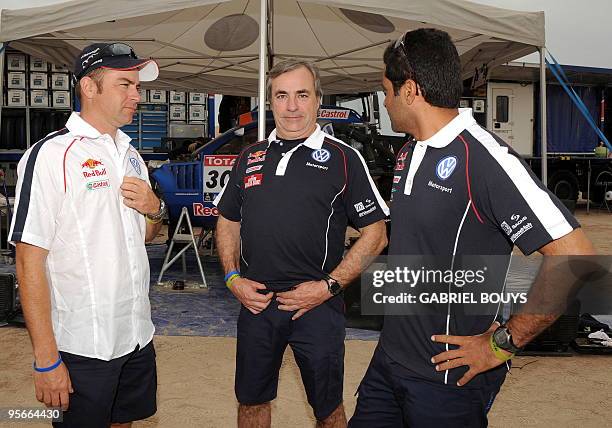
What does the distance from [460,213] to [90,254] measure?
1.31 m

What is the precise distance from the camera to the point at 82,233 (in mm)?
2221

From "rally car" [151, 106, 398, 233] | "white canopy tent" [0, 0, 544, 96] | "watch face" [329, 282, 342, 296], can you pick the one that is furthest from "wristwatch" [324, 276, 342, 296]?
"rally car" [151, 106, 398, 233]

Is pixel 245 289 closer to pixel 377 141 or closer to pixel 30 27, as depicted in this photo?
pixel 30 27

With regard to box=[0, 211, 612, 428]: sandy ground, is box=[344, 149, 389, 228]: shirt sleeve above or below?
above

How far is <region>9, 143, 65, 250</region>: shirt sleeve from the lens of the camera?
6.90 ft

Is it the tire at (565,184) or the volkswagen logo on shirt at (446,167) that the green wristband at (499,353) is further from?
the tire at (565,184)

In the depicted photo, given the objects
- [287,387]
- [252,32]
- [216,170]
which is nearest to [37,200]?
[287,387]

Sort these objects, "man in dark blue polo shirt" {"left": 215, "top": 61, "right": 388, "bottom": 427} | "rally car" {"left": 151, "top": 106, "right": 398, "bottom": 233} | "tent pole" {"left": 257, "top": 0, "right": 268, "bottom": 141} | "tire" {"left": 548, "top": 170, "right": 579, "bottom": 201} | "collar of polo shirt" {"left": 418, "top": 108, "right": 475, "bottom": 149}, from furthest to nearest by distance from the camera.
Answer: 1. "tire" {"left": 548, "top": 170, "right": 579, "bottom": 201}
2. "rally car" {"left": 151, "top": 106, "right": 398, "bottom": 233}
3. "tent pole" {"left": 257, "top": 0, "right": 268, "bottom": 141}
4. "man in dark blue polo shirt" {"left": 215, "top": 61, "right": 388, "bottom": 427}
5. "collar of polo shirt" {"left": 418, "top": 108, "right": 475, "bottom": 149}

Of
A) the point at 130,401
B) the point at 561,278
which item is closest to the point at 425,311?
the point at 561,278

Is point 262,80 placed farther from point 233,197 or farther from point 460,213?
point 460,213

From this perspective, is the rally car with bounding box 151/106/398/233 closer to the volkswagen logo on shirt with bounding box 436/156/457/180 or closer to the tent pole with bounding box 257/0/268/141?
the tent pole with bounding box 257/0/268/141

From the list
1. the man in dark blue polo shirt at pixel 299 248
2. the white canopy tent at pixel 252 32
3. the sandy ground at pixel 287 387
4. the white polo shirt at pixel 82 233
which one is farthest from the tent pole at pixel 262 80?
the white polo shirt at pixel 82 233

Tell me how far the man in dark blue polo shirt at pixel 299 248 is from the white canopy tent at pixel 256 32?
242 centimetres

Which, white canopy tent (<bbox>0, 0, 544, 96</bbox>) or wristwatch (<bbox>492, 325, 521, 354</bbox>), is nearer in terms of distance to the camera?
wristwatch (<bbox>492, 325, 521, 354</bbox>)
